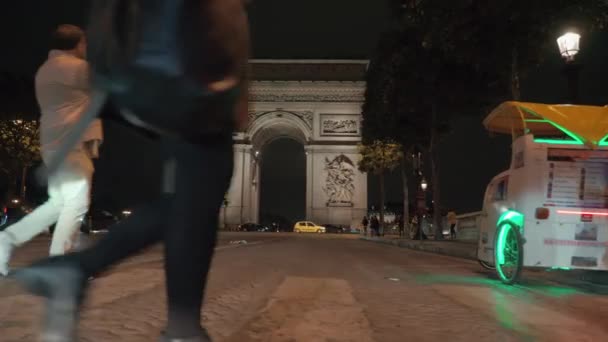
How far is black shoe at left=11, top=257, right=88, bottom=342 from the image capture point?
5.95 feet

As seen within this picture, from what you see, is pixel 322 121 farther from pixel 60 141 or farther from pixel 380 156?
pixel 60 141

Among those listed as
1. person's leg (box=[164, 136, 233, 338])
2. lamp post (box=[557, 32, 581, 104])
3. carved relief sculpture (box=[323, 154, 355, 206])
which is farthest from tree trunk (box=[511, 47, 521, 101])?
carved relief sculpture (box=[323, 154, 355, 206])

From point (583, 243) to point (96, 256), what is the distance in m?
5.61

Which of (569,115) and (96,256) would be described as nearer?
(96,256)

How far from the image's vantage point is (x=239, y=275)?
247 inches

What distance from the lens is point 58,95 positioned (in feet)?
13.2

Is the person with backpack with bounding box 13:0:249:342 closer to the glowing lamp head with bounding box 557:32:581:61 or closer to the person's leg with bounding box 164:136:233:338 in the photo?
the person's leg with bounding box 164:136:233:338

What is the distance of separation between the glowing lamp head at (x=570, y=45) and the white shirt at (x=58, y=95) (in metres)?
8.70

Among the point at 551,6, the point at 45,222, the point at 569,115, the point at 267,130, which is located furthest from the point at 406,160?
the point at 45,222

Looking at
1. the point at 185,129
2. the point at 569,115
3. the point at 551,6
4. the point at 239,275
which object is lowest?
the point at 239,275

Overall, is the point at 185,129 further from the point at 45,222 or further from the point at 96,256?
the point at 45,222

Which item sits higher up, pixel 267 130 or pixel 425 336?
pixel 267 130

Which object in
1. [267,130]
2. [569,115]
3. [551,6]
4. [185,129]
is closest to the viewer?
[185,129]

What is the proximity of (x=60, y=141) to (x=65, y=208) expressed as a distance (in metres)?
0.62
